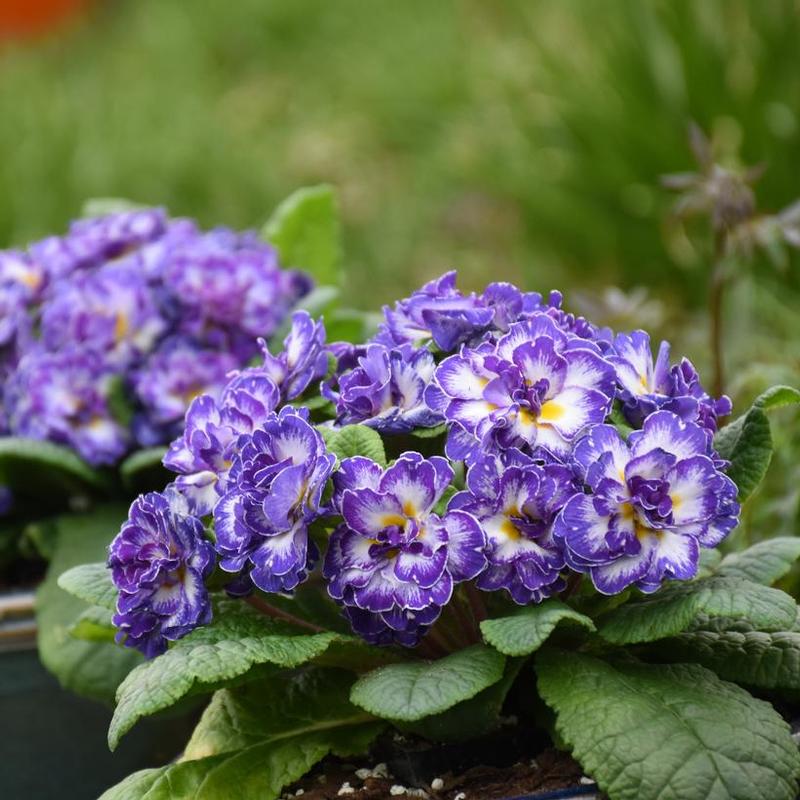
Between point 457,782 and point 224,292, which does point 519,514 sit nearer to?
point 457,782

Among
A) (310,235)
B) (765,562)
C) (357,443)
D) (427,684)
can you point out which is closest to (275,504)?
(357,443)

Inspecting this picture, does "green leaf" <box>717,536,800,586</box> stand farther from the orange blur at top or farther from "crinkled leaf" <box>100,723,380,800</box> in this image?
the orange blur at top

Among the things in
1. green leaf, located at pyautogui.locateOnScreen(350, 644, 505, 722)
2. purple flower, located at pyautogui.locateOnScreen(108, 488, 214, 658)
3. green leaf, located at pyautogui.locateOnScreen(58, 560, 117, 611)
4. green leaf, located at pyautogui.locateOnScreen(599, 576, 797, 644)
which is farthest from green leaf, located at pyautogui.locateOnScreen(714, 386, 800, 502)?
green leaf, located at pyautogui.locateOnScreen(58, 560, 117, 611)

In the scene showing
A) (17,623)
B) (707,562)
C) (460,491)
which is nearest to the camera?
(460,491)

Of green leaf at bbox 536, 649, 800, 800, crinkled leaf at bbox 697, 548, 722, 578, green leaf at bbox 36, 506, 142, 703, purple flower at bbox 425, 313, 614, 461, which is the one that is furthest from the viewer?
green leaf at bbox 36, 506, 142, 703

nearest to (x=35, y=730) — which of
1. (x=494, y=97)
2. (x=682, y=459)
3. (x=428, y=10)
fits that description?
(x=682, y=459)
